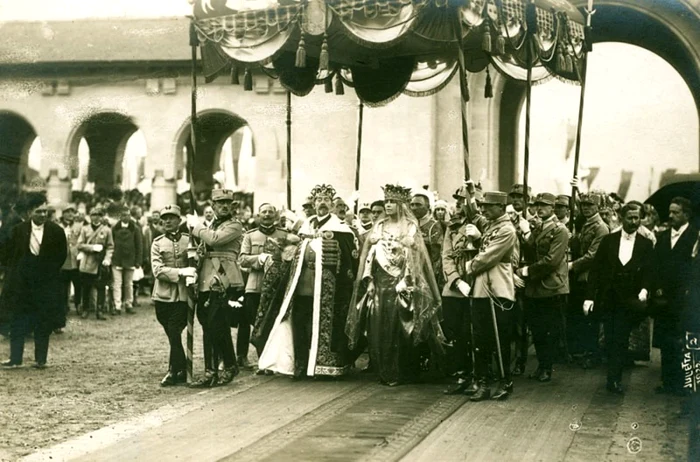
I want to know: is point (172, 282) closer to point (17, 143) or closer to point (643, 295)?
point (643, 295)

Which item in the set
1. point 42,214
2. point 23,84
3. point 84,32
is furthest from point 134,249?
point 23,84

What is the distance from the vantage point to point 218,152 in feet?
89.6

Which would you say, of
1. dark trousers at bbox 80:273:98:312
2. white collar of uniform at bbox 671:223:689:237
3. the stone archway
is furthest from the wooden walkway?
the stone archway

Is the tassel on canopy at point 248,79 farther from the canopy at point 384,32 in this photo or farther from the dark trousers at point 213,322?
the dark trousers at point 213,322

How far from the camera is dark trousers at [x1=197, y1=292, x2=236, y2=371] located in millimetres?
9477

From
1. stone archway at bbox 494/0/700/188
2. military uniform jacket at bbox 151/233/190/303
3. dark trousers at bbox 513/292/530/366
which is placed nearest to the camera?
military uniform jacket at bbox 151/233/190/303

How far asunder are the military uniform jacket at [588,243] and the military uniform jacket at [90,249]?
28.4 feet

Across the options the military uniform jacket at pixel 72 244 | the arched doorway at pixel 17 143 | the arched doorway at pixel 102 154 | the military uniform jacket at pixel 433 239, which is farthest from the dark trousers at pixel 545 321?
the arched doorway at pixel 102 154

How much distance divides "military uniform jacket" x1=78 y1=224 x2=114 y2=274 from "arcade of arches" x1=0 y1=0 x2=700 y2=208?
153 inches

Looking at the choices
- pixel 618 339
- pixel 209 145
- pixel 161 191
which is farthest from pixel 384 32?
pixel 209 145

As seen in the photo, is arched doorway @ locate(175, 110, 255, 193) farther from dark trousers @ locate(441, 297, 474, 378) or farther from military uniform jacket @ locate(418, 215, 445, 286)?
dark trousers @ locate(441, 297, 474, 378)

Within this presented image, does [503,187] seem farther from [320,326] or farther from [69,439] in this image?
[69,439]

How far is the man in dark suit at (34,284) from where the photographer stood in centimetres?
1068

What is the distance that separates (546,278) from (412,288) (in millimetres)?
1679
